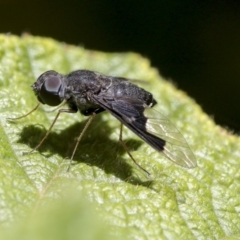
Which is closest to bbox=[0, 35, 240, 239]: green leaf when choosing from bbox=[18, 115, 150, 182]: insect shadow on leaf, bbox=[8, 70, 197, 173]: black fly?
bbox=[18, 115, 150, 182]: insect shadow on leaf

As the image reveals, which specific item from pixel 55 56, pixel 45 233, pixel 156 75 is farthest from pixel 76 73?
pixel 45 233

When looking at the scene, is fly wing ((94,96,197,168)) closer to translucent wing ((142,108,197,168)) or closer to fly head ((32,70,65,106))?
translucent wing ((142,108,197,168))

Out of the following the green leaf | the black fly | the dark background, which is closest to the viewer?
the green leaf

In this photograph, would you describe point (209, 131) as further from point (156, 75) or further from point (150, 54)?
point (150, 54)

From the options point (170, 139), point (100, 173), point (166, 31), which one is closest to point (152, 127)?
point (170, 139)

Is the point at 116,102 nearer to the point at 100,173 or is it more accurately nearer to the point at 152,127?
the point at 152,127

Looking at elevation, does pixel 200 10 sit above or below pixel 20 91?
above
